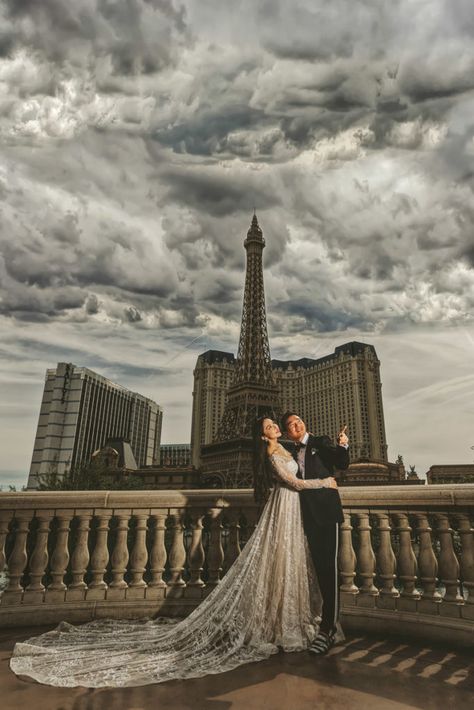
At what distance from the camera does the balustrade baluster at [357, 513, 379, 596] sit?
18.2ft

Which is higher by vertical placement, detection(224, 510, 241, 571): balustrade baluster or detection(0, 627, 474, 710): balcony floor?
detection(224, 510, 241, 571): balustrade baluster

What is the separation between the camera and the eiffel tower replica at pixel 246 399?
73750mm

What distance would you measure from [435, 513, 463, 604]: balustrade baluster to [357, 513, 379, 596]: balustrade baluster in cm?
78

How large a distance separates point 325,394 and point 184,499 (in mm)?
134922

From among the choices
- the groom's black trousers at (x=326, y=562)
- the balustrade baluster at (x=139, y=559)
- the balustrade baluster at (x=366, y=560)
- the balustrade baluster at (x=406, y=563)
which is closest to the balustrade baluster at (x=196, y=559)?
the balustrade baluster at (x=139, y=559)

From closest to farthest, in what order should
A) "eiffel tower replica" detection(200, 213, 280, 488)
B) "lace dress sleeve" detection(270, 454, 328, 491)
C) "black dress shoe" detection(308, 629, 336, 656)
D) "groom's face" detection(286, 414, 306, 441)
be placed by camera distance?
"black dress shoe" detection(308, 629, 336, 656), "lace dress sleeve" detection(270, 454, 328, 491), "groom's face" detection(286, 414, 306, 441), "eiffel tower replica" detection(200, 213, 280, 488)

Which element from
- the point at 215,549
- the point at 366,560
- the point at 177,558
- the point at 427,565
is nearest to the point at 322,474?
the point at 366,560

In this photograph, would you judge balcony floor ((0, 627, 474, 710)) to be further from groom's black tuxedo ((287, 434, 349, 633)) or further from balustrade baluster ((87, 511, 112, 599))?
balustrade baluster ((87, 511, 112, 599))

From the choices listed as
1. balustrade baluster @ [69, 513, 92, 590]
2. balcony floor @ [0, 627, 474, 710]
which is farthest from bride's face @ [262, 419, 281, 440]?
balustrade baluster @ [69, 513, 92, 590]

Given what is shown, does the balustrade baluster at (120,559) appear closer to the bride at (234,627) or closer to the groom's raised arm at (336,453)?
the bride at (234,627)

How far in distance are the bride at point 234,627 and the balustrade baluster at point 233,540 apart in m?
0.98

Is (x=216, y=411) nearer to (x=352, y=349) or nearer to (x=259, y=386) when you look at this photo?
(x=352, y=349)

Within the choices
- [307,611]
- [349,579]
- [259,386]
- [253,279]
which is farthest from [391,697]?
[253,279]

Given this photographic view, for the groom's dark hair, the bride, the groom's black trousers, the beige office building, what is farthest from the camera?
the beige office building
